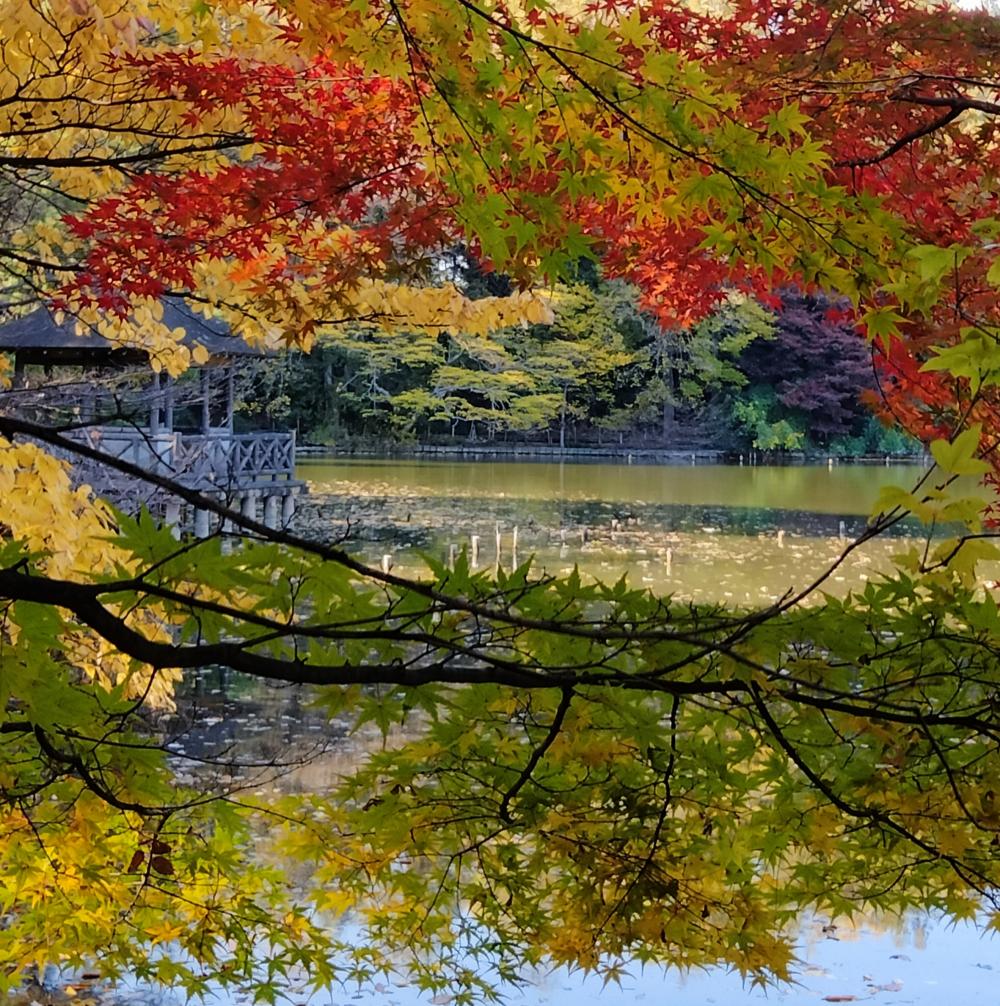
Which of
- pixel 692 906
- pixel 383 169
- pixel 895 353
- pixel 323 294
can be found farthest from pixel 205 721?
pixel 692 906

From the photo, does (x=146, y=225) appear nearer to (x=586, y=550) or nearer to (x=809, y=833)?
(x=809, y=833)

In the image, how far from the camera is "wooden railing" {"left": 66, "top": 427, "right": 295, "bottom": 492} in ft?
39.5

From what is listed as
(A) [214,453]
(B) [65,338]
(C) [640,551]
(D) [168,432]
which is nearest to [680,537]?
(C) [640,551]

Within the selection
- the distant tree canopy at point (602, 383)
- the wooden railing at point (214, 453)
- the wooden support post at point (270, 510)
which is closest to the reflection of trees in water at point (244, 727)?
the wooden railing at point (214, 453)

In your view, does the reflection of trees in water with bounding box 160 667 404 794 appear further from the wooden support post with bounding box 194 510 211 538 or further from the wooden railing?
the wooden support post with bounding box 194 510 211 538

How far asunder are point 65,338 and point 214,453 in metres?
2.71

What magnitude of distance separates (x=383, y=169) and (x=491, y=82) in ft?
5.24

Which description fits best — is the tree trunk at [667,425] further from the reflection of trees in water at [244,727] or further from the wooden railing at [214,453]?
the reflection of trees in water at [244,727]

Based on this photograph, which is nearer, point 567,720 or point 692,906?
point 567,720

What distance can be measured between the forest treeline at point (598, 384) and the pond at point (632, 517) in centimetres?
170

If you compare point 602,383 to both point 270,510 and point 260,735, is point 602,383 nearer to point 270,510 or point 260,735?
point 270,510

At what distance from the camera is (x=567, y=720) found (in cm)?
171

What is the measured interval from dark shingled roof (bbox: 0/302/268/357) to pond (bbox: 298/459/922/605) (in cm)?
247

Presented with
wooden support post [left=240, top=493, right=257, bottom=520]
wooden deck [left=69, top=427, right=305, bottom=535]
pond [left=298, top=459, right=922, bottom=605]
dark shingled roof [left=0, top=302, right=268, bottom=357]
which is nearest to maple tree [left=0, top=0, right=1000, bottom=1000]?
pond [left=298, top=459, right=922, bottom=605]
